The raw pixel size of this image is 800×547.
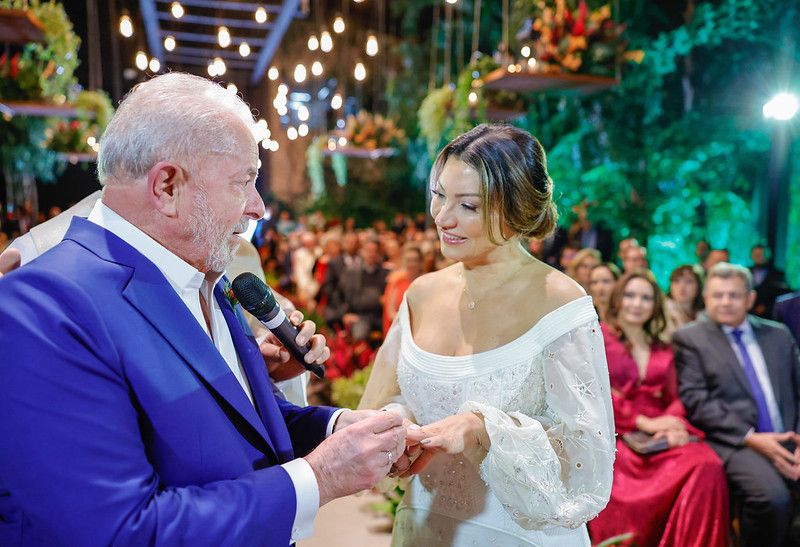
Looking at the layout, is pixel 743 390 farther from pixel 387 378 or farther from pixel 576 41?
pixel 576 41

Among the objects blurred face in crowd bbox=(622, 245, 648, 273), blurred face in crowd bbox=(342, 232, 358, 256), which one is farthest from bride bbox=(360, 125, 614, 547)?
blurred face in crowd bbox=(342, 232, 358, 256)

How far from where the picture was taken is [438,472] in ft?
6.63

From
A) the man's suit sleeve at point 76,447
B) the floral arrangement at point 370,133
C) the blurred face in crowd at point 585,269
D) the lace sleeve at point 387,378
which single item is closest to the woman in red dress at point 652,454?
the blurred face in crowd at point 585,269

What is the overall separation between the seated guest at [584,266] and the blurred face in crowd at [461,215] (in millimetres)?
3840

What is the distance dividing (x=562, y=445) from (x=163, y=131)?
4.12 ft

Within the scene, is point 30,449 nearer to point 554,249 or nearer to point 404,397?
point 404,397

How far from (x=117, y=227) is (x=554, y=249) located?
7762mm

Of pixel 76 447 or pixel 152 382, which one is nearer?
pixel 76 447

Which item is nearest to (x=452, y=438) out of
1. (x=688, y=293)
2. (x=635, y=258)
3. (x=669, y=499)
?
(x=669, y=499)

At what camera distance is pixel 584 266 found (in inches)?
226

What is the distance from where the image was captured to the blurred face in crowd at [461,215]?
6.33ft

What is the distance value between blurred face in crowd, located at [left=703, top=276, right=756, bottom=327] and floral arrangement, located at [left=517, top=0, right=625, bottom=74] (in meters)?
2.50

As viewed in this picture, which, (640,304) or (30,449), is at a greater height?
(30,449)

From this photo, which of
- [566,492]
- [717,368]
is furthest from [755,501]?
[566,492]
